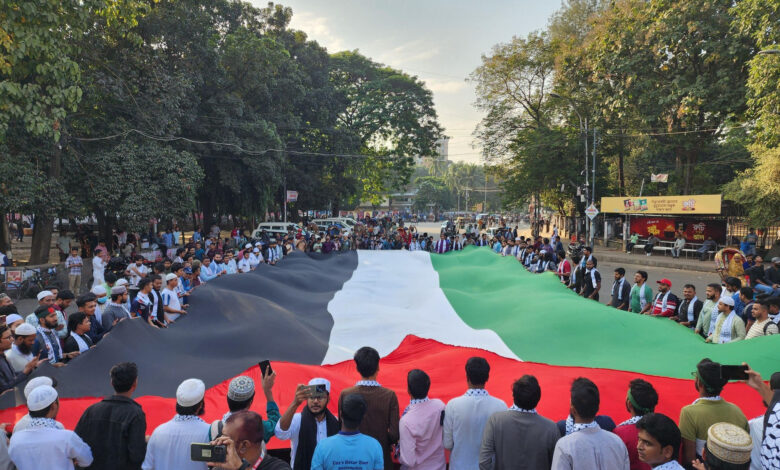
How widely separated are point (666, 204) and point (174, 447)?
946 inches

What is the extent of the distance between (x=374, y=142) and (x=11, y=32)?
2581 centimetres

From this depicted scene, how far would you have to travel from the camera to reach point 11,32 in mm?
8102

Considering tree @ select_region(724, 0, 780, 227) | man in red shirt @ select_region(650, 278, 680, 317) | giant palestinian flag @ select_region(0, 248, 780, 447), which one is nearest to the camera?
giant palestinian flag @ select_region(0, 248, 780, 447)

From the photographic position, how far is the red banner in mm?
21359

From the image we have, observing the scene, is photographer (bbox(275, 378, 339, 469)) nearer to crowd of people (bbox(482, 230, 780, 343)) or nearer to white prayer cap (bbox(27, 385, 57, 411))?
white prayer cap (bbox(27, 385, 57, 411))

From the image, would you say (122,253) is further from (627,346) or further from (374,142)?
(374,142)

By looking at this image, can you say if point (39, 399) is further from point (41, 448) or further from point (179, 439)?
point (179, 439)

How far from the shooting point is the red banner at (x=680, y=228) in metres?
21.4

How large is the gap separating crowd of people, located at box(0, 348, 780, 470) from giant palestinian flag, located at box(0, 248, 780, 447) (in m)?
0.90

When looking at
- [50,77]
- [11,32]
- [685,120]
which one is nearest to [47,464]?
[11,32]

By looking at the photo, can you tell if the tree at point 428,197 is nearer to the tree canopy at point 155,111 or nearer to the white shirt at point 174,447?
the tree canopy at point 155,111

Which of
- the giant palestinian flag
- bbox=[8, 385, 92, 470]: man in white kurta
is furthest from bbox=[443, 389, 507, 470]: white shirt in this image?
bbox=[8, 385, 92, 470]: man in white kurta

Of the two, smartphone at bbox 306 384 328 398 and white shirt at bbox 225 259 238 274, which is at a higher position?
smartphone at bbox 306 384 328 398

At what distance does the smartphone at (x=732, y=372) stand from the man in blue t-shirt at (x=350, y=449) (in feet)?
7.14
